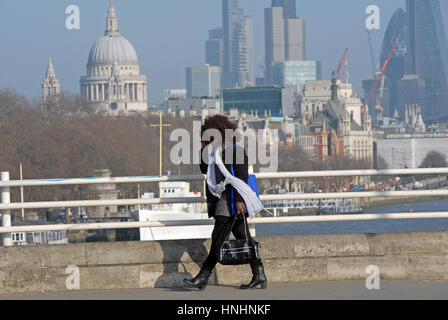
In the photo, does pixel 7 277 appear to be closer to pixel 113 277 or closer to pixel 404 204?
pixel 113 277

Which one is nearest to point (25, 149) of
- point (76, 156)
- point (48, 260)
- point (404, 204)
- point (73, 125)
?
point (76, 156)

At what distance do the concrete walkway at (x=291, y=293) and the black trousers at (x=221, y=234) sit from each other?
0.25 meters

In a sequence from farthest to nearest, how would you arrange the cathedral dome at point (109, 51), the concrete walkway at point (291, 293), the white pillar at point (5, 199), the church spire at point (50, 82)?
the cathedral dome at point (109, 51) → the church spire at point (50, 82) → the white pillar at point (5, 199) → the concrete walkway at point (291, 293)

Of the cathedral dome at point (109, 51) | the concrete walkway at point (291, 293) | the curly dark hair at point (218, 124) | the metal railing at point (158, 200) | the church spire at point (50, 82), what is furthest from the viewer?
the cathedral dome at point (109, 51)

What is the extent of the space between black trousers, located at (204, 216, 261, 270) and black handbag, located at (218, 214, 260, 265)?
0.26ft

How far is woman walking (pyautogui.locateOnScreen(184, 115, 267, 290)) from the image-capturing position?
870 centimetres

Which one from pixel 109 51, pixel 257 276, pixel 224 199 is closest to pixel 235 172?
pixel 224 199

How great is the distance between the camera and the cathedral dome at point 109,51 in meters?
Result: 193

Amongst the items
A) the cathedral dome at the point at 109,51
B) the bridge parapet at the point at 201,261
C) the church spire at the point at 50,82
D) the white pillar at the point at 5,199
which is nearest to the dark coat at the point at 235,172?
the bridge parapet at the point at 201,261

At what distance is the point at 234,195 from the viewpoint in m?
8.70

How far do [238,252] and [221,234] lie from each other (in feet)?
0.71

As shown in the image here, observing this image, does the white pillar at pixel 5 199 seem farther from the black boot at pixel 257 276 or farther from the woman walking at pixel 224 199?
the black boot at pixel 257 276

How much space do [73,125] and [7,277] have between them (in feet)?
Result: 280
